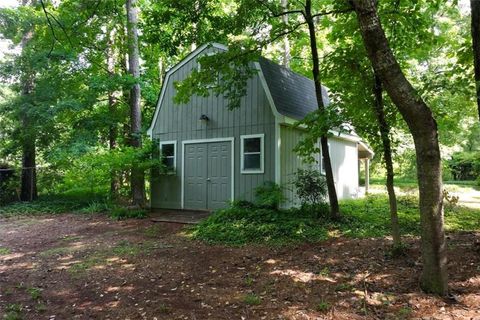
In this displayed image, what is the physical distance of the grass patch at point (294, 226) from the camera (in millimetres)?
6779

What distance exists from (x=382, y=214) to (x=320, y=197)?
1721 millimetres

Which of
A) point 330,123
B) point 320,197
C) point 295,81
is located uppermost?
point 295,81

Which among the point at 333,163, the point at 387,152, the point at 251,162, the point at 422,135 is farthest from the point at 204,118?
the point at 422,135

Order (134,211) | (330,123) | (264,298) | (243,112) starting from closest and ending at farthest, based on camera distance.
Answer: (264,298)
(330,123)
(243,112)
(134,211)

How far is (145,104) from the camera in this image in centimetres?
1600

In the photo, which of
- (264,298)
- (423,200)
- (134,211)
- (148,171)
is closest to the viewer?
(423,200)

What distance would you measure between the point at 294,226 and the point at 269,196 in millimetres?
1517

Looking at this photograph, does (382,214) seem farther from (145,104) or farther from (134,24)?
(145,104)

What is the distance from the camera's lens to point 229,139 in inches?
395

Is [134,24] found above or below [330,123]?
above

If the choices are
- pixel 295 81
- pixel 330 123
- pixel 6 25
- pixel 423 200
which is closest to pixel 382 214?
pixel 330 123

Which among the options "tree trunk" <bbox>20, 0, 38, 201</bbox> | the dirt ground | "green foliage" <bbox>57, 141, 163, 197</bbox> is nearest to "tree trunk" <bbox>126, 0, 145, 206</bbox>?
"green foliage" <bbox>57, 141, 163, 197</bbox>

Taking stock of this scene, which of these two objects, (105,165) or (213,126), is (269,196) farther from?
(105,165)

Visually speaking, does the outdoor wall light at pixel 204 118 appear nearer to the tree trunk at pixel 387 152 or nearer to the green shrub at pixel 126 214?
the green shrub at pixel 126 214
